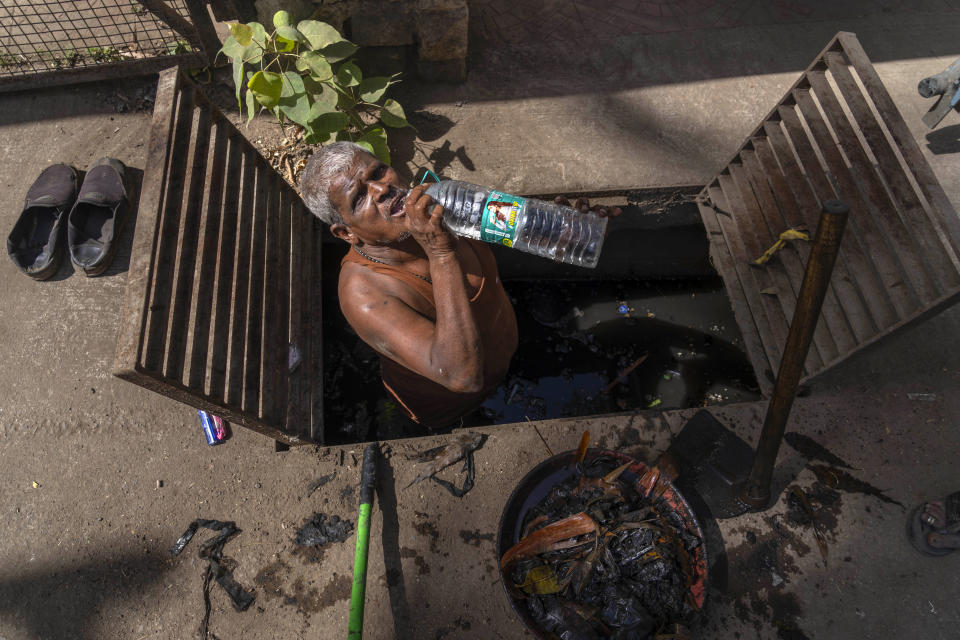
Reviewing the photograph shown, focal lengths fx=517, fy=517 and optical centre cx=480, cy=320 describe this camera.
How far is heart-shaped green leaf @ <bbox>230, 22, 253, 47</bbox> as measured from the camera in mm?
2693

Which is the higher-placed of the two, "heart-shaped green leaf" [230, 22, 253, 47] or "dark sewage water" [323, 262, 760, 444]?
"heart-shaped green leaf" [230, 22, 253, 47]

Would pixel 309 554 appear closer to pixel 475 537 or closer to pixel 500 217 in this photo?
pixel 475 537

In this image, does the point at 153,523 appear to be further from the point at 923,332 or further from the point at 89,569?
the point at 923,332

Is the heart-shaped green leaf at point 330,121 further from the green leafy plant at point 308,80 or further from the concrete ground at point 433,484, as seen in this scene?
the concrete ground at point 433,484

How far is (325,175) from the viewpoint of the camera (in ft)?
6.64

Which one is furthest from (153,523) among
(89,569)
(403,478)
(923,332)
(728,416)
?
(923,332)

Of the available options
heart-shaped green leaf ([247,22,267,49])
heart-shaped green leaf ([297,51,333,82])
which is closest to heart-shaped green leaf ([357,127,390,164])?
heart-shaped green leaf ([297,51,333,82])

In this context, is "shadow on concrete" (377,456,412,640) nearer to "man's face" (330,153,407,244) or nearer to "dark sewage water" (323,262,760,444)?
"dark sewage water" (323,262,760,444)

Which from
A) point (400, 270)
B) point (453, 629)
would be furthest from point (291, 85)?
point (453, 629)

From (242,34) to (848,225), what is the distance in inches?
126

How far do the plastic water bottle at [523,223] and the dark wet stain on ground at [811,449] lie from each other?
Result: 130 centimetres

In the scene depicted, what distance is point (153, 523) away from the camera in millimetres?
2551

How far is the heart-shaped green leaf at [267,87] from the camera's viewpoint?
2633 millimetres

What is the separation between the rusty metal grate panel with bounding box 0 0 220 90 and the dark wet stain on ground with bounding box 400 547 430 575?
12.3ft
